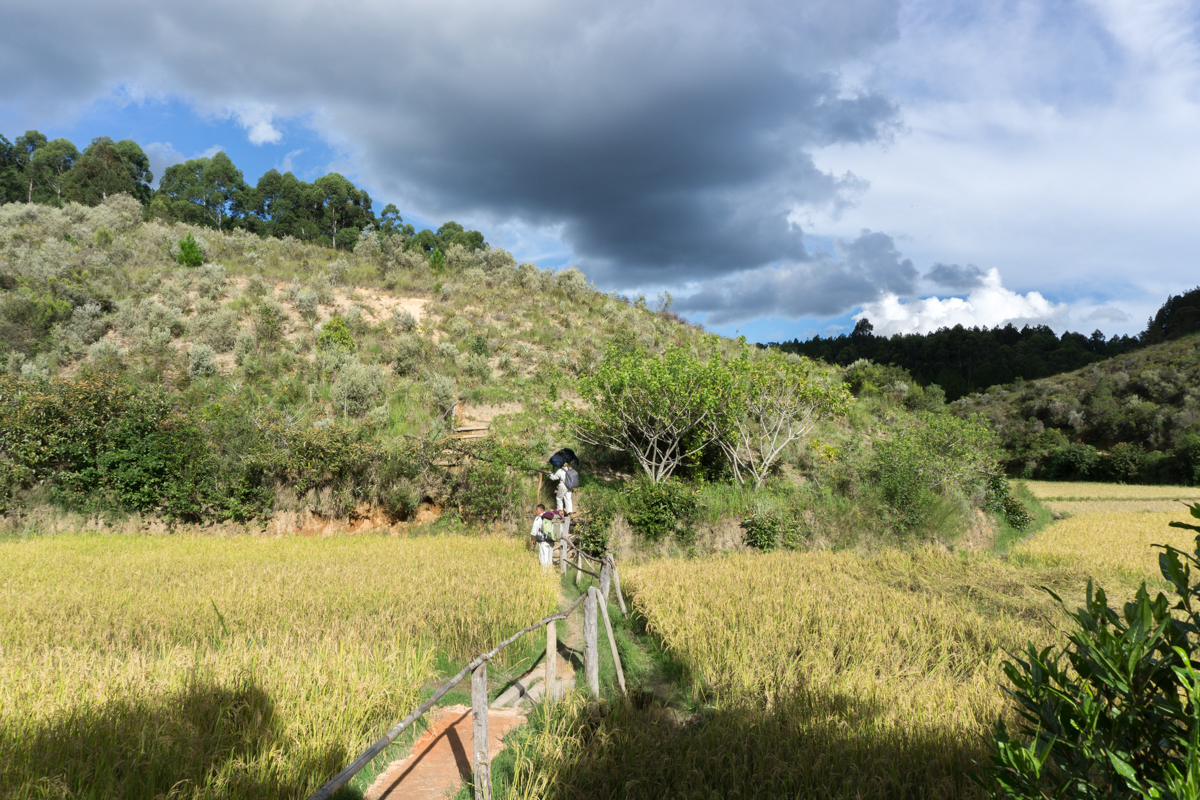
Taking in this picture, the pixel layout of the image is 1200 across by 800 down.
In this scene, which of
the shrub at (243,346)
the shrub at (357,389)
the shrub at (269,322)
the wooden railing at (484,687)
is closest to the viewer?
the wooden railing at (484,687)

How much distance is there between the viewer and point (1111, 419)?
46688mm

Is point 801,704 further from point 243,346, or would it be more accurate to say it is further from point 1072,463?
point 1072,463

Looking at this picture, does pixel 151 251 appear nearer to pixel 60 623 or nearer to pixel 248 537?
pixel 248 537

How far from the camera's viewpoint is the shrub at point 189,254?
104 ft

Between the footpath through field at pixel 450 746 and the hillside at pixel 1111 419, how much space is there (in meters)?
48.4

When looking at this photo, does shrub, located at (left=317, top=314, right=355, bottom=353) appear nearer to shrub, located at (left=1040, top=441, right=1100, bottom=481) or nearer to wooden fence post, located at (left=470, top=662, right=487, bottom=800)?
wooden fence post, located at (left=470, top=662, right=487, bottom=800)

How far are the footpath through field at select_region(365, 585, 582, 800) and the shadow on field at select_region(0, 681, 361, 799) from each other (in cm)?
40

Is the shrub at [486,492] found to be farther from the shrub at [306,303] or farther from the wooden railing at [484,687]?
the shrub at [306,303]

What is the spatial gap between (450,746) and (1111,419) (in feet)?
198

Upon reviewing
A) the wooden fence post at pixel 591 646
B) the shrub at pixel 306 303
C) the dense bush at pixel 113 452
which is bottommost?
the wooden fence post at pixel 591 646

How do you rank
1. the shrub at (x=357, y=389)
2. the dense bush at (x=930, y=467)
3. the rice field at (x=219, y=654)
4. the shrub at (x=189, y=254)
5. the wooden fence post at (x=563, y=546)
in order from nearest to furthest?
the rice field at (x=219, y=654) → the wooden fence post at (x=563, y=546) → the dense bush at (x=930, y=467) → the shrub at (x=357, y=389) → the shrub at (x=189, y=254)

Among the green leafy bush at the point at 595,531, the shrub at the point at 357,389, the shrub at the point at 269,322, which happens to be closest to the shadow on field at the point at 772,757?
the green leafy bush at the point at 595,531

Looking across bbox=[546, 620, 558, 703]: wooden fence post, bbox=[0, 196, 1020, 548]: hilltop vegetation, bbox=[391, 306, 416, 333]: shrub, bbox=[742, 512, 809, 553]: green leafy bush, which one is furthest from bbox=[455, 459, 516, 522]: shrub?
bbox=[391, 306, 416, 333]: shrub

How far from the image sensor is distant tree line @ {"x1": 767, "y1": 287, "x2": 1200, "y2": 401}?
70.9 metres
